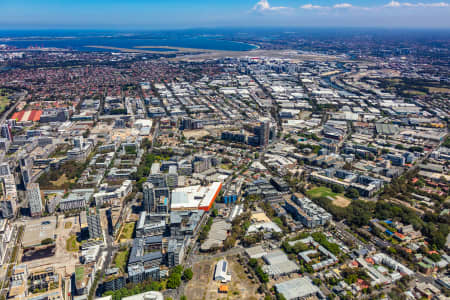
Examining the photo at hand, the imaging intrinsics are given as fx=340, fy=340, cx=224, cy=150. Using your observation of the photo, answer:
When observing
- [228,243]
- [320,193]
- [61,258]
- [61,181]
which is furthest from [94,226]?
[320,193]

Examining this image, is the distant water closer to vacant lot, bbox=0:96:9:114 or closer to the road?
the road

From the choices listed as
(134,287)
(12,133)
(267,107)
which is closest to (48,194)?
(134,287)

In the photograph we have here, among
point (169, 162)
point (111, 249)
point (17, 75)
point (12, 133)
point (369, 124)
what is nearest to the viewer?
point (111, 249)

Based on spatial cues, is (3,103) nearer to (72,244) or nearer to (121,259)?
(72,244)

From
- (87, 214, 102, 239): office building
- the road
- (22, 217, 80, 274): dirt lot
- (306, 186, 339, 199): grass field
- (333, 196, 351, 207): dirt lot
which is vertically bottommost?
(22, 217, 80, 274): dirt lot

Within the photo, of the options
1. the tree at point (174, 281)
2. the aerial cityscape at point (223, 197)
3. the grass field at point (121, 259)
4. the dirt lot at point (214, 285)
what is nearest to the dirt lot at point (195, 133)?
the aerial cityscape at point (223, 197)

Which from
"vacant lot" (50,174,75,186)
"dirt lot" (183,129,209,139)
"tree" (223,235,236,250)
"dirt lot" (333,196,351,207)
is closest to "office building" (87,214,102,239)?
"tree" (223,235,236,250)

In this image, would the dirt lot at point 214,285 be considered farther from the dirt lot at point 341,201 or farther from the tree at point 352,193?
the tree at point 352,193

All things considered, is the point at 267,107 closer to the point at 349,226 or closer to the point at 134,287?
the point at 349,226
